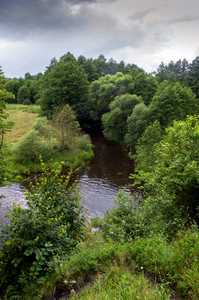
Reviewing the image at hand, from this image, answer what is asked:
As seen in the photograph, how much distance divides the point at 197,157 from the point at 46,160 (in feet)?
83.8

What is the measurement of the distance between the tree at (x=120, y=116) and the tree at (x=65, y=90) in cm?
876

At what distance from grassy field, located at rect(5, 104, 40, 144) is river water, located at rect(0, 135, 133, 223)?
10.8 metres

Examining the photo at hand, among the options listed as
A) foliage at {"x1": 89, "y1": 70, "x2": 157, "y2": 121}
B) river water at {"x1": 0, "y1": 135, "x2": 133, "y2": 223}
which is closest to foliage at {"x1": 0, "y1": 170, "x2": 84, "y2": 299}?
river water at {"x1": 0, "y1": 135, "x2": 133, "y2": 223}

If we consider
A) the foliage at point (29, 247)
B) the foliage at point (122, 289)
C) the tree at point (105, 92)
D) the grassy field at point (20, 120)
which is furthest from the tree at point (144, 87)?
the foliage at point (122, 289)

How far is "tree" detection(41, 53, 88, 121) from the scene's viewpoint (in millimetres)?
54562

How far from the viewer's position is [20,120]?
2311 inches

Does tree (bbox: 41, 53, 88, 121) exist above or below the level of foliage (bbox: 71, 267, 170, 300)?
above

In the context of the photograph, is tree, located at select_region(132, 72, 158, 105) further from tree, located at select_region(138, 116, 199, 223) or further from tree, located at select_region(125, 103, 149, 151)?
tree, located at select_region(138, 116, 199, 223)

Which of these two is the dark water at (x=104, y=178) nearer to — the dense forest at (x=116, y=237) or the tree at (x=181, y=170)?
the dense forest at (x=116, y=237)

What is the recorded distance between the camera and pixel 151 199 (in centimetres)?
1477

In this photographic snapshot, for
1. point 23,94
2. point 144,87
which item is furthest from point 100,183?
point 23,94

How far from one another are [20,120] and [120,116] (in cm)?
2040

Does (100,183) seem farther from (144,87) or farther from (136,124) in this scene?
(144,87)

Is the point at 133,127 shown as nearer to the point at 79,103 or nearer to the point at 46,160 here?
the point at 46,160
